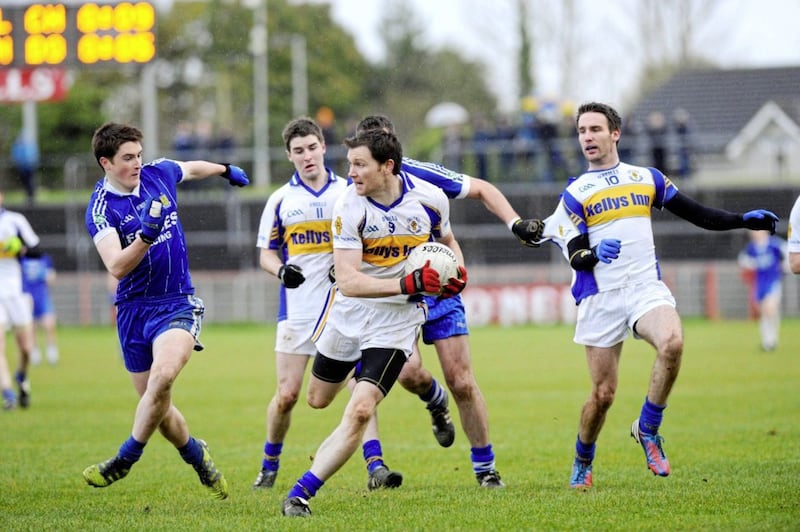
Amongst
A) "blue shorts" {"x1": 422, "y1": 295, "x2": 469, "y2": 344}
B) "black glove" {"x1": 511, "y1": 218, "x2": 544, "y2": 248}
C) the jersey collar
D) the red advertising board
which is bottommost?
"blue shorts" {"x1": 422, "y1": 295, "x2": 469, "y2": 344}

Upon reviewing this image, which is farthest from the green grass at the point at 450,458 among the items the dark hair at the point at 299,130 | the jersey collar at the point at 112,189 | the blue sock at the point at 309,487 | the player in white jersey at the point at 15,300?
the dark hair at the point at 299,130

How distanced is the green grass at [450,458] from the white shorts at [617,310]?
1.04 m

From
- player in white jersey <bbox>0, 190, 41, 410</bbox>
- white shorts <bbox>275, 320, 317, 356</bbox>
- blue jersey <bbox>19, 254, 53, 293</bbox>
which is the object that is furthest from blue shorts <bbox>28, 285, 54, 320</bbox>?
white shorts <bbox>275, 320, 317, 356</bbox>

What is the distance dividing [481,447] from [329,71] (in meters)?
49.9

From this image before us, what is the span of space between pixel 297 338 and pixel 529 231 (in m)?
2.27

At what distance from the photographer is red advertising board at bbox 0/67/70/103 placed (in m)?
28.7

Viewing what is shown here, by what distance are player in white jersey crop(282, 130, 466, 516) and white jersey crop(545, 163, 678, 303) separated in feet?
3.20

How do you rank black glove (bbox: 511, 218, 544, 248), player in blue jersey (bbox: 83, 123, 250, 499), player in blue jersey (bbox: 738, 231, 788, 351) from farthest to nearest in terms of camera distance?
player in blue jersey (bbox: 738, 231, 788, 351) → black glove (bbox: 511, 218, 544, 248) → player in blue jersey (bbox: 83, 123, 250, 499)

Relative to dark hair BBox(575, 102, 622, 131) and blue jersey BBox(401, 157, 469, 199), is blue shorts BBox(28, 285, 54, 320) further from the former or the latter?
dark hair BBox(575, 102, 622, 131)

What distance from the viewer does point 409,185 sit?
792cm

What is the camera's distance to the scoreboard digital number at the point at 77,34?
2511cm

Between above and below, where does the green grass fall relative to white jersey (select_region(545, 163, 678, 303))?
below

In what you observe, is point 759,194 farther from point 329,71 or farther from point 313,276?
point 329,71

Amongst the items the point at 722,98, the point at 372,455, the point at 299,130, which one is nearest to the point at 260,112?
the point at 722,98
